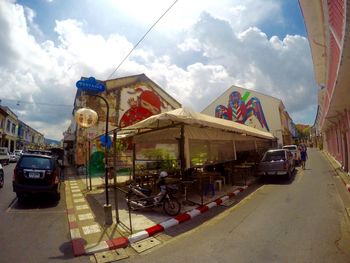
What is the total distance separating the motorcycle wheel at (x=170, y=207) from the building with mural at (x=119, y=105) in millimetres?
12616

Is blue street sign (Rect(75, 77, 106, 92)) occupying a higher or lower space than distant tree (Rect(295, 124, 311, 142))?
lower

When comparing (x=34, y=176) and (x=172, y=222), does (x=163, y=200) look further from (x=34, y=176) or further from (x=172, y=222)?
(x=34, y=176)

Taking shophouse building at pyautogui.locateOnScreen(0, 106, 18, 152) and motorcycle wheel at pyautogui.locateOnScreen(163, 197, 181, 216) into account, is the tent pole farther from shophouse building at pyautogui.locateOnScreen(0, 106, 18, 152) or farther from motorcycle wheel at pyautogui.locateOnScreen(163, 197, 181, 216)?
shophouse building at pyautogui.locateOnScreen(0, 106, 18, 152)

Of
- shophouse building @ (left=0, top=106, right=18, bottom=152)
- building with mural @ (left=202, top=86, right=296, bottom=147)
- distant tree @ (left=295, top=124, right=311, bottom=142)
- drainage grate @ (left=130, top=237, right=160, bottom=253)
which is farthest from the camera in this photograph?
distant tree @ (left=295, top=124, right=311, bottom=142)

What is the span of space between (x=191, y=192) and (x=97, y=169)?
1101cm

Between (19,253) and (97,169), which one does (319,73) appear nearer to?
(19,253)

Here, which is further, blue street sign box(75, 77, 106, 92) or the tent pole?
the tent pole

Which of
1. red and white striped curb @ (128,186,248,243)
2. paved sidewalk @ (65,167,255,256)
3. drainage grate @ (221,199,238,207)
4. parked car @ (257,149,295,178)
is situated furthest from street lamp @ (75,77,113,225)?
parked car @ (257,149,295,178)

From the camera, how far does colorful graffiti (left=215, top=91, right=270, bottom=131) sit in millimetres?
34500

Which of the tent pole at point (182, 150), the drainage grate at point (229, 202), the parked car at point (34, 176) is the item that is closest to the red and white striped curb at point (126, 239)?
the drainage grate at point (229, 202)

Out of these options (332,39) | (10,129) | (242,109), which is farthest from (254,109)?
(10,129)

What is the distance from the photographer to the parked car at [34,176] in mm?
8289

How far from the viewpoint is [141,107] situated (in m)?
23.5

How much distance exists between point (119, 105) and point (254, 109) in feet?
69.0
